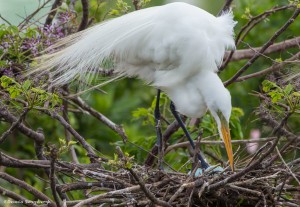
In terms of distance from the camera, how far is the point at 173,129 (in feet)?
11.6

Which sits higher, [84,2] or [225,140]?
[84,2]

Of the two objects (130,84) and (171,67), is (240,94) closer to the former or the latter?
(130,84)

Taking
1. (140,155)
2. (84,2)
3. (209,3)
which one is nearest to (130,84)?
(209,3)

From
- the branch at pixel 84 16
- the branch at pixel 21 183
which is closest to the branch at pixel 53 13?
the branch at pixel 84 16

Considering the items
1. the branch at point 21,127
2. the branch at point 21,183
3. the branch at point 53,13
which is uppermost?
the branch at point 53,13

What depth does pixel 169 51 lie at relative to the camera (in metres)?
→ 3.29

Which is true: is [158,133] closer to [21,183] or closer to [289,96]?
[21,183]

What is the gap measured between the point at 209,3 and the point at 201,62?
2.73 m

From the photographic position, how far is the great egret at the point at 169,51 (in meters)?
3.26

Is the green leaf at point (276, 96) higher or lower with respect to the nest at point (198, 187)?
higher

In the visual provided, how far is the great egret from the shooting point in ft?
10.7

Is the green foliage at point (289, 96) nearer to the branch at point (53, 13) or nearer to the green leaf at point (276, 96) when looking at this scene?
the green leaf at point (276, 96)

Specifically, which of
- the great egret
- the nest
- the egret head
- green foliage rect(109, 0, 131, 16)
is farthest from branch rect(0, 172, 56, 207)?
green foliage rect(109, 0, 131, 16)

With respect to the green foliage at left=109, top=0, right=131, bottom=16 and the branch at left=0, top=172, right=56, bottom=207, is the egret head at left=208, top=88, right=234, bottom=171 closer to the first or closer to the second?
Answer: the green foliage at left=109, top=0, right=131, bottom=16
